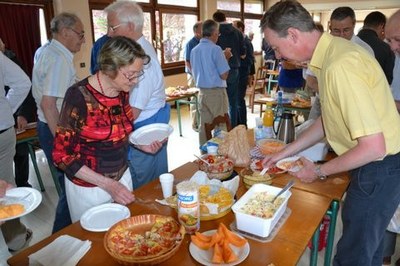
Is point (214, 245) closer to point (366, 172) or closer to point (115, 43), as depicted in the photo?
point (366, 172)

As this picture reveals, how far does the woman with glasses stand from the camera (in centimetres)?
131

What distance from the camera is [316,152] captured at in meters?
1.75

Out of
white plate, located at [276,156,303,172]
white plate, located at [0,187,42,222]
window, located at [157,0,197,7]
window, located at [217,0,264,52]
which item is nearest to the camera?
white plate, located at [0,187,42,222]

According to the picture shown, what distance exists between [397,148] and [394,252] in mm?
1213

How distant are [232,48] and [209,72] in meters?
0.88

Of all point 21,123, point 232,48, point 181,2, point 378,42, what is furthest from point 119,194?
point 181,2

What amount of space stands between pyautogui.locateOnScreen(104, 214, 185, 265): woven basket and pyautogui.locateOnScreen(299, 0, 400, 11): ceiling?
857 centimetres

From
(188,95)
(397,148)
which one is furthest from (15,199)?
(188,95)

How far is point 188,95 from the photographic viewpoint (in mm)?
4457

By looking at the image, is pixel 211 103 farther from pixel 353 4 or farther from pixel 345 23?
pixel 353 4

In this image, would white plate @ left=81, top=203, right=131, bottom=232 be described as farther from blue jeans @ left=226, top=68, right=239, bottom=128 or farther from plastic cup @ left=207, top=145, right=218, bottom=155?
blue jeans @ left=226, top=68, right=239, bottom=128

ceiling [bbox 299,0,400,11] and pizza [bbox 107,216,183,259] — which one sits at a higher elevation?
ceiling [bbox 299,0,400,11]

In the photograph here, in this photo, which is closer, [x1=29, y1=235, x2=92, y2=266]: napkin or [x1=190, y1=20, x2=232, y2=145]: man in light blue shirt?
[x1=29, y1=235, x2=92, y2=266]: napkin

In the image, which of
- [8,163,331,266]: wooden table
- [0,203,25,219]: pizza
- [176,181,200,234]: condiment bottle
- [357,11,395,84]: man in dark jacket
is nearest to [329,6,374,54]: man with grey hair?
[357,11,395,84]: man in dark jacket
